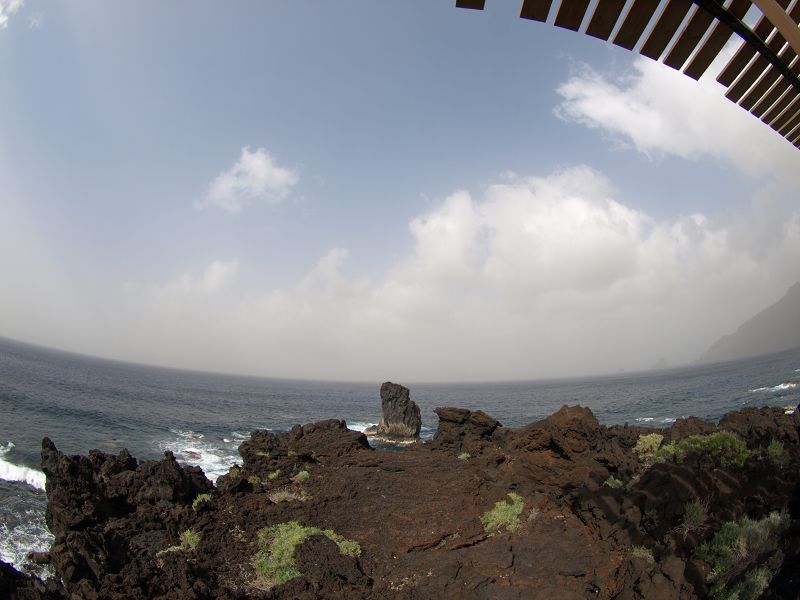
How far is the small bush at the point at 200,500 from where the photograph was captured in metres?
14.8

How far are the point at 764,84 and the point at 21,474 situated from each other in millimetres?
33767

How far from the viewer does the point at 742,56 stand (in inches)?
100

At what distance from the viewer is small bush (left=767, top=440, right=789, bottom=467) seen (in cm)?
1352

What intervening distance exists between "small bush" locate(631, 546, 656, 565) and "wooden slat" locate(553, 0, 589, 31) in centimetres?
1081

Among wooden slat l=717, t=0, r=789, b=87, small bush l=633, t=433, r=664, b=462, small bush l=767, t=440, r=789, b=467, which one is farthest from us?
small bush l=633, t=433, r=664, b=462

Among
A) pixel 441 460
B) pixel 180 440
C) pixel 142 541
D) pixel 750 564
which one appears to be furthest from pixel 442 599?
pixel 180 440

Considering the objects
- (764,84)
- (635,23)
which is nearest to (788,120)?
(764,84)

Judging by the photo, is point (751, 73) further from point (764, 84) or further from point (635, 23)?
point (635, 23)

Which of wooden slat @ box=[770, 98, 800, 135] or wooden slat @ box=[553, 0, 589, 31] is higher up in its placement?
wooden slat @ box=[553, 0, 589, 31]

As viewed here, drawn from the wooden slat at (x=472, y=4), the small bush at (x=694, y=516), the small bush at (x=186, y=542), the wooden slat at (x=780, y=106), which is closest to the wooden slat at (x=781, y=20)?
the wooden slat at (x=780, y=106)

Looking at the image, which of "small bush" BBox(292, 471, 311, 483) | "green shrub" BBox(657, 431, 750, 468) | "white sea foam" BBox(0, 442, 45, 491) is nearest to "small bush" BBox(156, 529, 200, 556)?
"small bush" BBox(292, 471, 311, 483)

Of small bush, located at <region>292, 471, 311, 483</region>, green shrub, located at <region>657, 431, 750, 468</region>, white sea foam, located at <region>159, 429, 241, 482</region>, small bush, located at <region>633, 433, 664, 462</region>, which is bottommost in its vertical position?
white sea foam, located at <region>159, 429, 241, 482</region>

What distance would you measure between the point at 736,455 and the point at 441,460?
35.0ft

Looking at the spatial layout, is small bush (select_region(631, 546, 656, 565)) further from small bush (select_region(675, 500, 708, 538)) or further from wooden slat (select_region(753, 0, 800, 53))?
wooden slat (select_region(753, 0, 800, 53))
